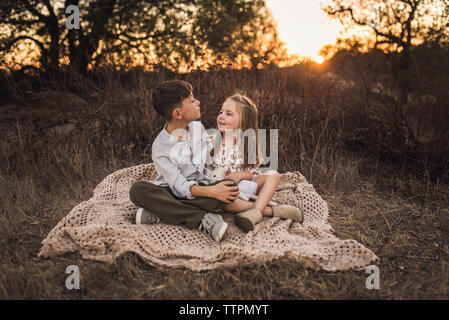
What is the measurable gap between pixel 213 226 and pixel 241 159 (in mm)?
649

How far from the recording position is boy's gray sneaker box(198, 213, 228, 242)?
2.34 meters

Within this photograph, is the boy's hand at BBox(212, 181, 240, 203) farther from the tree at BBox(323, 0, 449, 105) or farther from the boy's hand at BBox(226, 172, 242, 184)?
the tree at BBox(323, 0, 449, 105)

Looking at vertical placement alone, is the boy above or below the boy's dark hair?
below

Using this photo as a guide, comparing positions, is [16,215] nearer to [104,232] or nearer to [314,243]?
[104,232]

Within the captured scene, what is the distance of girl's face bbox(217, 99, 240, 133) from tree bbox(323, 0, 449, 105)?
8.01 ft

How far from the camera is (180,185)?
243 cm

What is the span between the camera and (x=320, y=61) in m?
4.49

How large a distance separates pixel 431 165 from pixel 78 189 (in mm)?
3434

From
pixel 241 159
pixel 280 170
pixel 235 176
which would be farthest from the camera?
pixel 280 170

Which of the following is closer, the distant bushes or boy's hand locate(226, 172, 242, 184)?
boy's hand locate(226, 172, 242, 184)

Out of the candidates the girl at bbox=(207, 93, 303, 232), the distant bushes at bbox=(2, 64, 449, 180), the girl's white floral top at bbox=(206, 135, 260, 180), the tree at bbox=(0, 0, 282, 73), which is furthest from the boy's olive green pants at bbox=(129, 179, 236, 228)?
the tree at bbox=(0, 0, 282, 73)

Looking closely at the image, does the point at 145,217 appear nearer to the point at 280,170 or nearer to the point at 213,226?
the point at 213,226

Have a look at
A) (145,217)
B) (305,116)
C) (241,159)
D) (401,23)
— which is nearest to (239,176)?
(241,159)

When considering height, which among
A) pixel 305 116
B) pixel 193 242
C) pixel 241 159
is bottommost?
pixel 193 242
